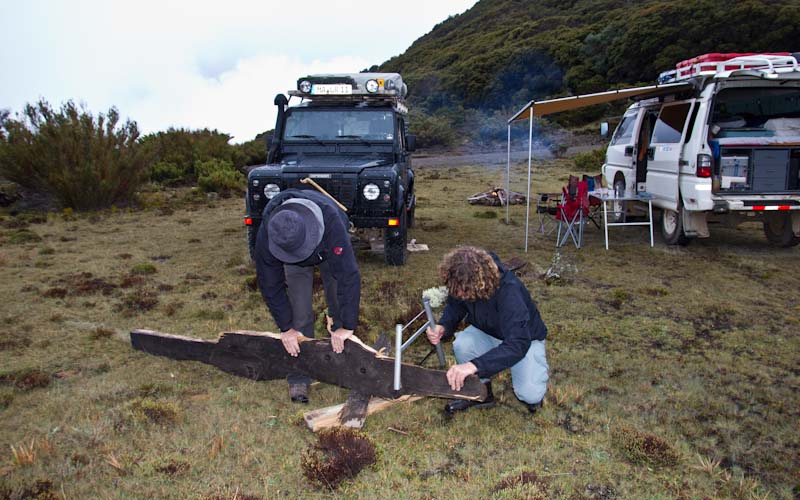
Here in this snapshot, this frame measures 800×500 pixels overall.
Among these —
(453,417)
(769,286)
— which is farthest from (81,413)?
(769,286)

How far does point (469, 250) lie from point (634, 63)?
35414 mm

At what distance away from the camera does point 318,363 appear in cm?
360

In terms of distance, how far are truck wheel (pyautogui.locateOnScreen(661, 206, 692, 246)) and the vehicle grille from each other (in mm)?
4568

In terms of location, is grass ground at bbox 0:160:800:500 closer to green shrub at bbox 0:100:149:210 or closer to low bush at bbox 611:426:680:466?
low bush at bbox 611:426:680:466

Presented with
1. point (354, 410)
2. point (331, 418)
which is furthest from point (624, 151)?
point (331, 418)

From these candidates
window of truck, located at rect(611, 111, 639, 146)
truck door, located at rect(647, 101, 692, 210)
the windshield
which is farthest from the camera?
window of truck, located at rect(611, 111, 639, 146)

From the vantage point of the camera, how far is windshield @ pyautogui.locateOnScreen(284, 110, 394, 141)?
7562mm

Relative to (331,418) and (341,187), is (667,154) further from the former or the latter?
(331,418)

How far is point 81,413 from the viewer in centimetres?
352

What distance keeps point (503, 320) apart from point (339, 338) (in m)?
0.99

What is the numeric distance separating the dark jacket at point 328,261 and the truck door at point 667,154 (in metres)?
5.91

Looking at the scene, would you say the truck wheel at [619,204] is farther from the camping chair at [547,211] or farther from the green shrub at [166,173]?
the green shrub at [166,173]

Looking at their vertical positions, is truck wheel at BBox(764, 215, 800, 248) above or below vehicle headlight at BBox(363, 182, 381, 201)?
below

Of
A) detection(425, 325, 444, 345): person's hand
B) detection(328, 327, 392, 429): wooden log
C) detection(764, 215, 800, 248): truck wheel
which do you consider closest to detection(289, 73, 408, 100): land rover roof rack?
detection(425, 325, 444, 345): person's hand
